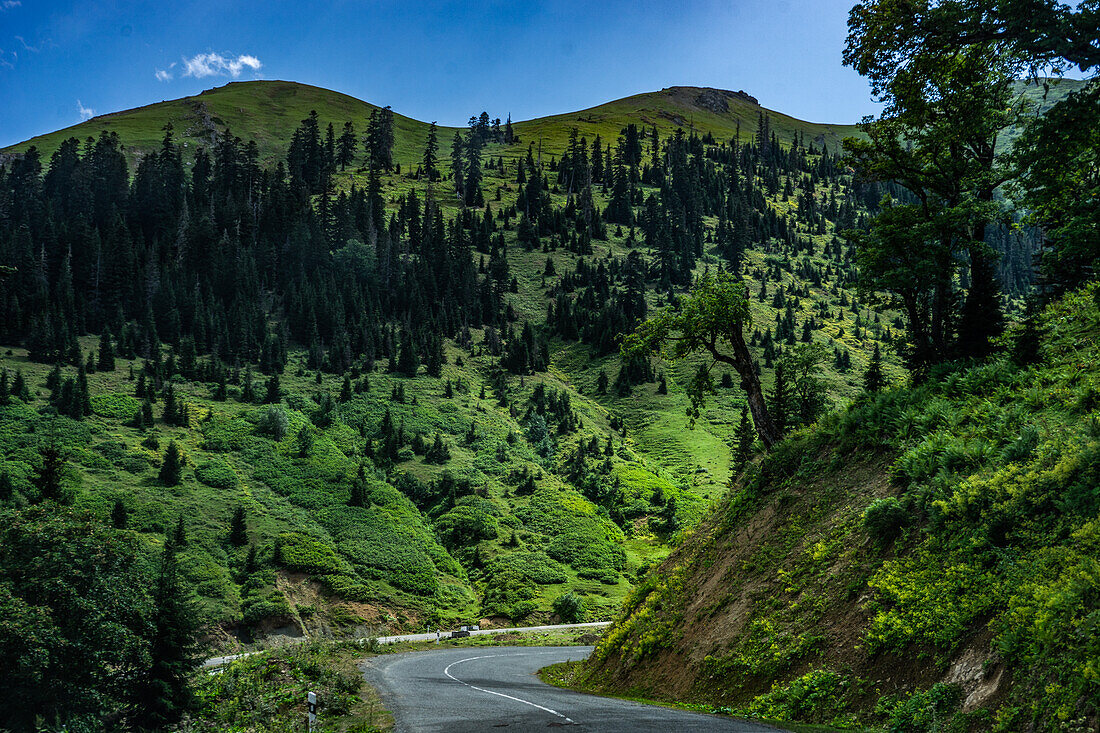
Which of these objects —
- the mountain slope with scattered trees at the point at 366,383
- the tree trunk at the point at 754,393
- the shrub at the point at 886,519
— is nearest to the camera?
the shrub at the point at 886,519

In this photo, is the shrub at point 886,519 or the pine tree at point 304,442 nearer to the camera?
the shrub at point 886,519

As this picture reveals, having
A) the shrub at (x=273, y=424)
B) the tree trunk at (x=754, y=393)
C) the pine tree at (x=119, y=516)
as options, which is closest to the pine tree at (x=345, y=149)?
the shrub at (x=273, y=424)

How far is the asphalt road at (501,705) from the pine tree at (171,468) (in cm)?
3863

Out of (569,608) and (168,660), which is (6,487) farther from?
(569,608)

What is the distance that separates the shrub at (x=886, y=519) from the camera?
44.4ft

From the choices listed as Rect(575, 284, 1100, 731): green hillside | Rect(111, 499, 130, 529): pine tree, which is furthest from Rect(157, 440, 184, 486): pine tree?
Rect(575, 284, 1100, 731): green hillside

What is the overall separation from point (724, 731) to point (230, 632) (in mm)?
48208

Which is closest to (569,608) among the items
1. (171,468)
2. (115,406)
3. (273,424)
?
(171,468)

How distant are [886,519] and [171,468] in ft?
211

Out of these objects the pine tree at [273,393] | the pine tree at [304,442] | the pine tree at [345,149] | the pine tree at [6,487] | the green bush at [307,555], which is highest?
the pine tree at [345,149]

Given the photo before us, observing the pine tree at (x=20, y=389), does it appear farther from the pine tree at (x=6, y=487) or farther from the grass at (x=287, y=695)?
the grass at (x=287, y=695)

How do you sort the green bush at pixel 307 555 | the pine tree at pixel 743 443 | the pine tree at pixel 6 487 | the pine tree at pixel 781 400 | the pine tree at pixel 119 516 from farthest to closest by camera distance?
the green bush at pixel 307 555 → the pine tree at pixel 743 443 → the pine tree at pixel 119 516 → the pine tree at pixel 6 487 → the pine tree at pixel 781 400

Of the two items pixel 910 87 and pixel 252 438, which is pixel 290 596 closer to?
pixel 252 438

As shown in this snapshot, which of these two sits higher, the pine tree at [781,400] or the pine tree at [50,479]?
the pine tree at [781,400]
